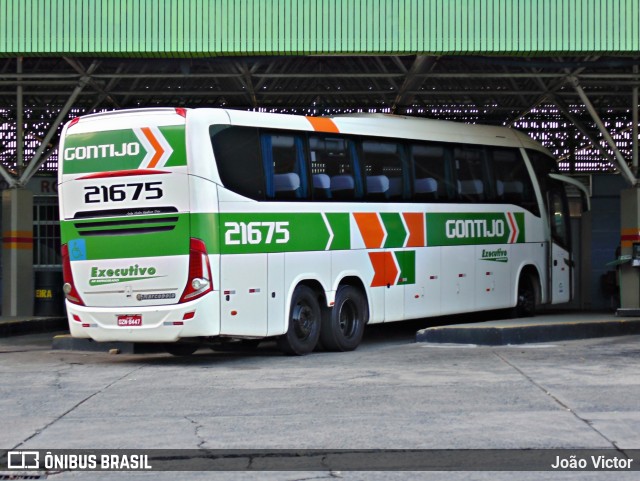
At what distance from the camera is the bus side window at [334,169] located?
16.9 m

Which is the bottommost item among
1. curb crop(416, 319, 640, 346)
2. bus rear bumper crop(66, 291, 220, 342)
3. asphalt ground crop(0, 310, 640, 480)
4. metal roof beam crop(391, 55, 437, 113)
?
asphalt ground crop(0, 310, 640, 480)

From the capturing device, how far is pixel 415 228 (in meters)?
19.0

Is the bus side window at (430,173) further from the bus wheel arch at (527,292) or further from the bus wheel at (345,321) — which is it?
the bus wheel arch at (527,292)

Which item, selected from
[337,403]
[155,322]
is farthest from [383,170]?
[337,403]

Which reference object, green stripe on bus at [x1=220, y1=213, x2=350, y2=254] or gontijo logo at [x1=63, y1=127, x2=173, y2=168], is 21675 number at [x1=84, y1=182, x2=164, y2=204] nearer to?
gontijo logo at [x1=63, y1=127, x2=173, y2=168]

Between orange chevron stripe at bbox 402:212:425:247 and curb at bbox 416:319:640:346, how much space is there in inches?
64.6

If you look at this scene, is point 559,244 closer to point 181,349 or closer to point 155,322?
point 181,349

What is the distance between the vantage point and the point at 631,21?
19047 mm

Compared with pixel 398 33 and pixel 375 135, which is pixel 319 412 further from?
pixel 398 33

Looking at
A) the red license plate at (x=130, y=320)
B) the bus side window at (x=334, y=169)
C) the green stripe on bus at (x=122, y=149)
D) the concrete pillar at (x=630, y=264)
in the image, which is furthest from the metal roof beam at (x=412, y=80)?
the red license plate at (x=130, y=320)

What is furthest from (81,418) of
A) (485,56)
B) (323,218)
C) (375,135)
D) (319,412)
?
(485,56)

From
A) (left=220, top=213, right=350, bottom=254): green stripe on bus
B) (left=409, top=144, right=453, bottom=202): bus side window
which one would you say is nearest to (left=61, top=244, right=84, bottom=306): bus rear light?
(left=220, top=213, right=350, bottom=254): green stripe on bus

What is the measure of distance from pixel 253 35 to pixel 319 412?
9.72 metres

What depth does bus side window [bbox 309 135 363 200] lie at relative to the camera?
55.3ft
